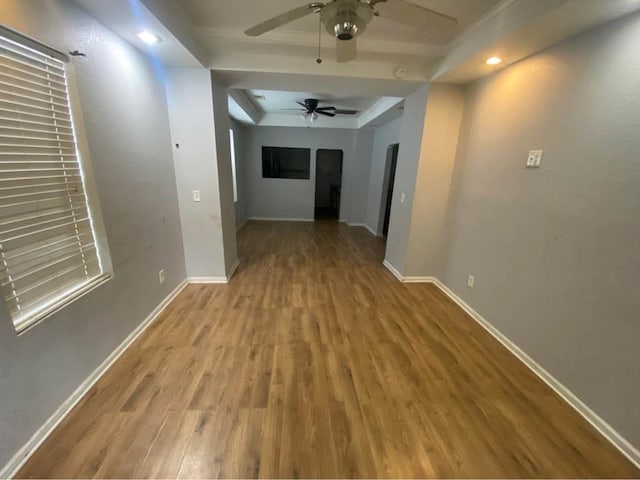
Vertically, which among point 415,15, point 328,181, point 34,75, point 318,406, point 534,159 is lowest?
point 318,406

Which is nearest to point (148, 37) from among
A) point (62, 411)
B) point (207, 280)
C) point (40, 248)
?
point (40, 248)

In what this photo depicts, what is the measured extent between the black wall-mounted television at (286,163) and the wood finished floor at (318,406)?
→ 4.79 m

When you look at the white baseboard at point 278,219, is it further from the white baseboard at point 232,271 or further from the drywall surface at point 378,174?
the white baseboard at point 232,271

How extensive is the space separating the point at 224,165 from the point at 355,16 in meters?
2.21

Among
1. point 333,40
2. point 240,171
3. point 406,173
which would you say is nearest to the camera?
point 333,40

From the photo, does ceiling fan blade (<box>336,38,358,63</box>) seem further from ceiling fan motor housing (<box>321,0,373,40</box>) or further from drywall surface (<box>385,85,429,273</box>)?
drywall surface (<box>385,85,429,273</box>)

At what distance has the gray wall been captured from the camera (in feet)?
8.46

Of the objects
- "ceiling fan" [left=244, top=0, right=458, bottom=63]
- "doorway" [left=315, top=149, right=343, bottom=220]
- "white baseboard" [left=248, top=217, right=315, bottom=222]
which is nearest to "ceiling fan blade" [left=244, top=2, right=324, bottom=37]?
"ceiling fan" [left=244, top=0, right=458, bottom=63]

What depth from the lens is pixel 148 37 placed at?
190 centimetres

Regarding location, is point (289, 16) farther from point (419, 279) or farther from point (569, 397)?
point (419, 279)

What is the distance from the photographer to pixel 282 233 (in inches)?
223

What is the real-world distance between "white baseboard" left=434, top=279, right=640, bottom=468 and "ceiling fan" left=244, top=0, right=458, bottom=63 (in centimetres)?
234

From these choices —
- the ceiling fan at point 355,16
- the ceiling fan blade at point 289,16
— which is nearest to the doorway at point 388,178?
the ceiling fan at point 355,16

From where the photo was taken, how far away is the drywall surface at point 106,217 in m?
1.24
